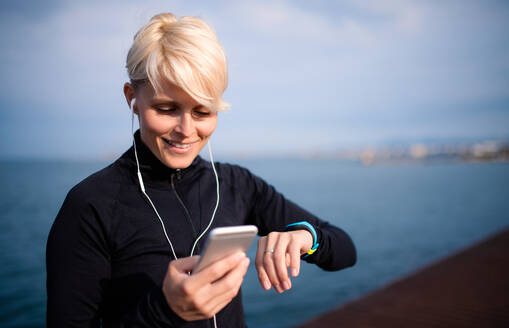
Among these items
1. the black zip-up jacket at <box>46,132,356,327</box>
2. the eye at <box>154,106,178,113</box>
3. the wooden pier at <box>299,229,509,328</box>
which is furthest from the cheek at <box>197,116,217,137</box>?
the wooden pier at <box>299,229,509,328</box>

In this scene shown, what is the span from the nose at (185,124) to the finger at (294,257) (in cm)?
52

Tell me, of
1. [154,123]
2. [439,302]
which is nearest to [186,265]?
[154,123]

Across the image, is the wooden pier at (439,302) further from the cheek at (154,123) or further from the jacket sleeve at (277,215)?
the cheek at (154,123)

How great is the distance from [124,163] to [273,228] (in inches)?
28.6

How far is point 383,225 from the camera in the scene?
1583 centimetres

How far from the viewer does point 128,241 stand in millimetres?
1107

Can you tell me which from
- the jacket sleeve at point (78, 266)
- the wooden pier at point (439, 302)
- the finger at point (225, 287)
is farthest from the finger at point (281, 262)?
the wooden pier at point (439, 302)

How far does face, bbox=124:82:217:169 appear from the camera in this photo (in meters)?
1.08

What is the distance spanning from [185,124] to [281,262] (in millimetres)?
546

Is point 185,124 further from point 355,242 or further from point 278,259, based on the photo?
Result: point 355,242

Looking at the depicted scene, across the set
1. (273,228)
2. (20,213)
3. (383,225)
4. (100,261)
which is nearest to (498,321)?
(273,228)

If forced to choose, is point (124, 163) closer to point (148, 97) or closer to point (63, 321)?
point (148, 97)

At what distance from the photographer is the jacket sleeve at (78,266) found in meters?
0.98

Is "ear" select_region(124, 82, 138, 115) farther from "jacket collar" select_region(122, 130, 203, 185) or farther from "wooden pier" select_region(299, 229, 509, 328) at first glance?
"wooden pier" select_region(299, 229, 509, 328)
